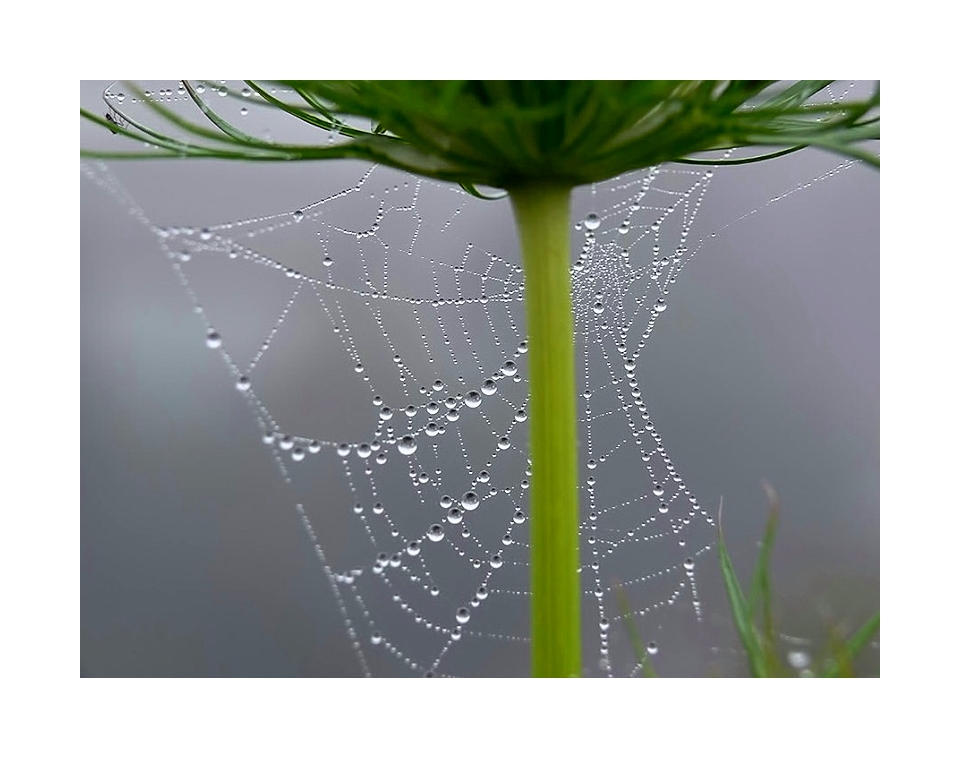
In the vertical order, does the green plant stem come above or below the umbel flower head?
below

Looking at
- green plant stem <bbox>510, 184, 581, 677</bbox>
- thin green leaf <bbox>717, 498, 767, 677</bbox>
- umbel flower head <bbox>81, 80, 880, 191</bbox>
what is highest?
umbel flower head <bbox>81, 80, 880, 191</bbox>

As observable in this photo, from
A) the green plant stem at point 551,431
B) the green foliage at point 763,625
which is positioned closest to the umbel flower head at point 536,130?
the green plant stem at point 551,431

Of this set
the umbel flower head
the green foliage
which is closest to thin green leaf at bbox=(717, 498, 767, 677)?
the green foliage

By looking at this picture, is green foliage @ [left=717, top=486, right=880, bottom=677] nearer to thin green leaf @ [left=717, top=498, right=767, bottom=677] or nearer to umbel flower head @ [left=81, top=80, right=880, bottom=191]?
thin green leaf @ [left=717, top=498, right=767, bottom=677]

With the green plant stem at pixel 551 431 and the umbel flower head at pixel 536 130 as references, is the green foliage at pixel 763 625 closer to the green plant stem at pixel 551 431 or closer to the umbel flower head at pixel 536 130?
the green plant stem at pixel 551 431

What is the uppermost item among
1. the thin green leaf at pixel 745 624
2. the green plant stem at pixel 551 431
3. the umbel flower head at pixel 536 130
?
the umbel flower head at pixel 536 130
